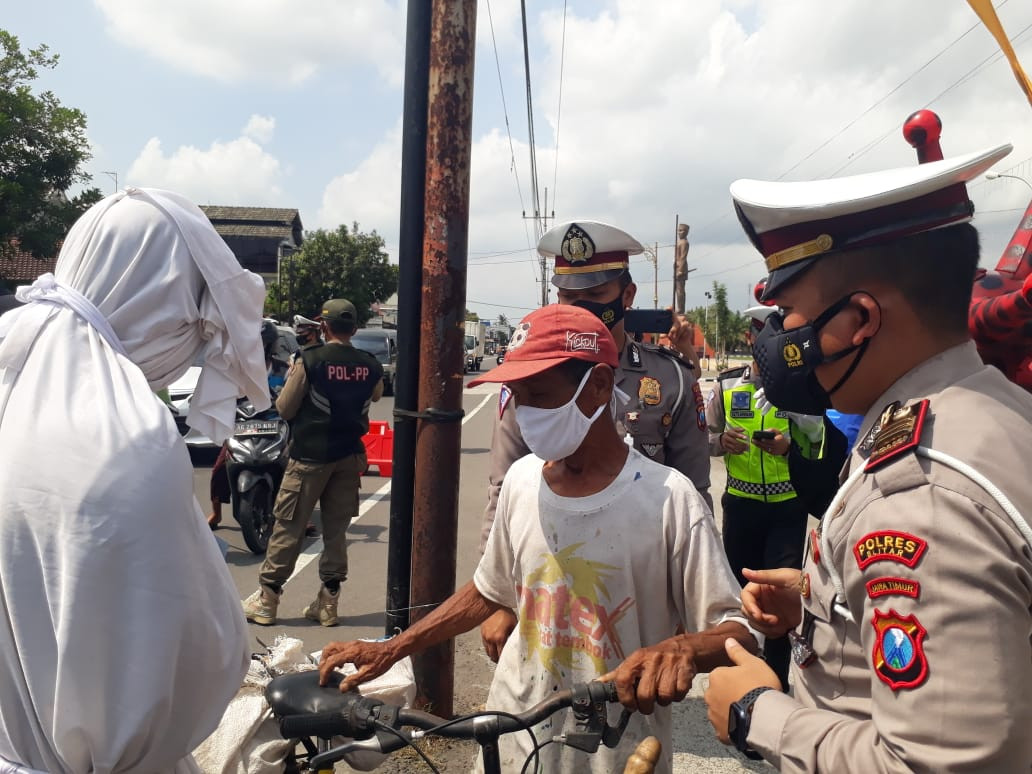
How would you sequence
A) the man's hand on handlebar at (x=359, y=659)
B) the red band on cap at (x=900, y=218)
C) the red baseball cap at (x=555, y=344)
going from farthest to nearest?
the red baseball cap at (x=555, y=344) < the man's hand on handlebar at (x=359, y=659) < the red band on cap at (x=900, y=218)

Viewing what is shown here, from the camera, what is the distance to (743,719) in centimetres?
139

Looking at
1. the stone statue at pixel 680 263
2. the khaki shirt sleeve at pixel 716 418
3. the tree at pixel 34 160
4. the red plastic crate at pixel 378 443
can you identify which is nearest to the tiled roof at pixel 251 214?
the tree at pixel 34 160

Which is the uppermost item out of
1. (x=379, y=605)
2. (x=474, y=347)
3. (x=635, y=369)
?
(x=474, y=347)

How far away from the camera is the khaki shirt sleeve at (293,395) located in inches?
221

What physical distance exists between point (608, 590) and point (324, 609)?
→ 13.0 feet

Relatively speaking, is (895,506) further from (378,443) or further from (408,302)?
(378,443)

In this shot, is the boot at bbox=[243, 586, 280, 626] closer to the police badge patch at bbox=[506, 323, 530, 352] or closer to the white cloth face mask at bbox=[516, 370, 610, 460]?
the police badge patch at bbox=[506, 323, 530, 352]

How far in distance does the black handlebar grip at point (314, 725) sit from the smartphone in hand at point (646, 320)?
252 cm

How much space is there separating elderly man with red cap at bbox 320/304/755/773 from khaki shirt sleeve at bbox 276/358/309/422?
3778mm

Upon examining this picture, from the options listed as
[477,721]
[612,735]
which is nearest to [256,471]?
[477,721]

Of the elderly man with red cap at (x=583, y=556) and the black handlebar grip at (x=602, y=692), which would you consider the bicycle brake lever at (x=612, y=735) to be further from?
the elderly man with red cap at (x=583, y=556)

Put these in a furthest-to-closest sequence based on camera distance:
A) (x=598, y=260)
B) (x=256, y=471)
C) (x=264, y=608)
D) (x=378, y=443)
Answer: (x=378, y=443)
(x=256, y=471)
(x=264, y=608)
(x=598, y=260)

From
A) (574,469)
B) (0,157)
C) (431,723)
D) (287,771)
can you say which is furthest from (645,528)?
(0,157)

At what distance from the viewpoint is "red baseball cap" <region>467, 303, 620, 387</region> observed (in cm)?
200
